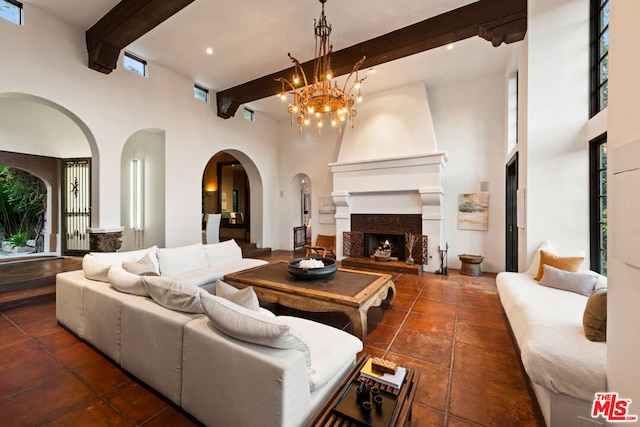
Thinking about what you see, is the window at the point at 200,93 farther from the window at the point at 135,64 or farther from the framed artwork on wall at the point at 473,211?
the framed artwork on wall at the point at 473,211

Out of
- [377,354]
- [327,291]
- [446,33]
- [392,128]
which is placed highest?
[446,33]

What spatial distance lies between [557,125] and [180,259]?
542 centimetres

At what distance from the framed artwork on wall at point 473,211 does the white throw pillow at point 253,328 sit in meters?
5.28

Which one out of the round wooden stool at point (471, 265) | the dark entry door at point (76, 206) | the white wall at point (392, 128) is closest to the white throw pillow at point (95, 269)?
the dark entry door at point (76, 206)

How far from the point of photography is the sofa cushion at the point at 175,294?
5.90ft

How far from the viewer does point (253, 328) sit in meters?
1.37

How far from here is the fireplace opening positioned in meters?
6.18

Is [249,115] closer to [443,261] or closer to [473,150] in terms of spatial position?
[473,150]

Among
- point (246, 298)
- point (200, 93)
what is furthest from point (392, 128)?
point (246, 298)

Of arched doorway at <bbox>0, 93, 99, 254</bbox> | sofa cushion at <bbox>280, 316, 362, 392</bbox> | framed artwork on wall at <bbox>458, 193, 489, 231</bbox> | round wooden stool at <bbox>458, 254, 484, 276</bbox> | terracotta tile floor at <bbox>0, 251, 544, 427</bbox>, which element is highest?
arched doorway at <bbox>0, 93, 99, 254</bbox>

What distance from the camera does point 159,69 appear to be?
5137mm

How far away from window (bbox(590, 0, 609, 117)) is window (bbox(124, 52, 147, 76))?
272 inches

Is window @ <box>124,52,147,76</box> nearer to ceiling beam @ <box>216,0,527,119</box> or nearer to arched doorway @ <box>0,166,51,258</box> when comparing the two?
ceiling beam @ <box>216,0,527,119</box>

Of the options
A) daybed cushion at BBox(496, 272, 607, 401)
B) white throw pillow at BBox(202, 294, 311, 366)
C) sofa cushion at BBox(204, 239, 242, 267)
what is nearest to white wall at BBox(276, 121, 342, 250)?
sofa cushion at BBox(204, 239, 242, 267)
